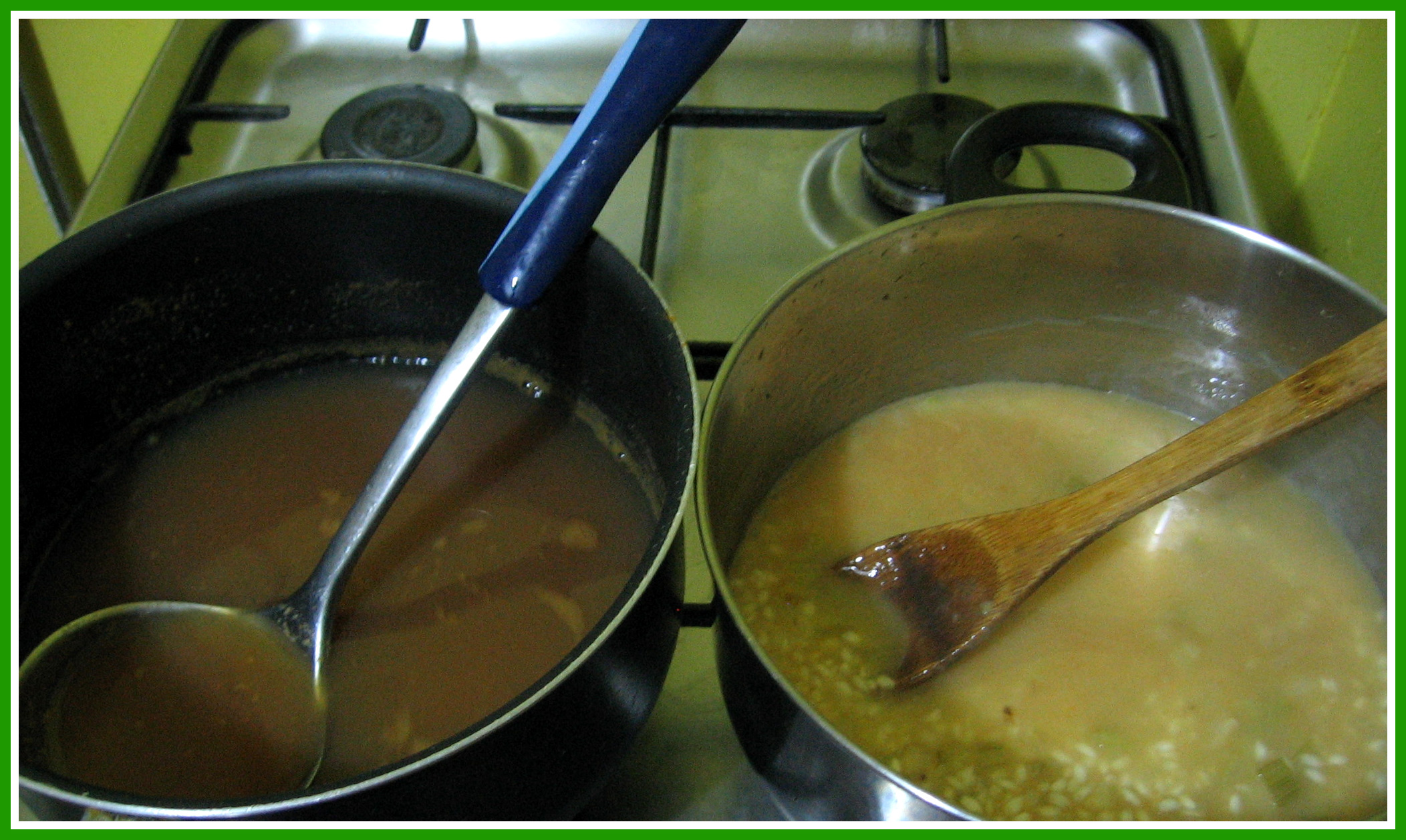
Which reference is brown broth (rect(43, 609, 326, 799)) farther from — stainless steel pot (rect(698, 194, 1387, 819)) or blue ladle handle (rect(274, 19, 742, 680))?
stainless steel pot (rect(698, 194, 1387, 819))

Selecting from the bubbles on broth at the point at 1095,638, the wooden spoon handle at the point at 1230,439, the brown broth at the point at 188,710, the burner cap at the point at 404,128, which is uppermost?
the burner cap at the point at 404,128

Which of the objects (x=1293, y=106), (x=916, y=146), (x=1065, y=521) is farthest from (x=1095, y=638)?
(x=1293, y=106)

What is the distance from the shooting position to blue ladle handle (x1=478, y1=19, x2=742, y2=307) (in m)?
0.62

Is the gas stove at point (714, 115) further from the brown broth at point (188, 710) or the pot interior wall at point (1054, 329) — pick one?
the brown broth at point (188, 710)

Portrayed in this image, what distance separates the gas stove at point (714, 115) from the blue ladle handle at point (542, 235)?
0.21 m

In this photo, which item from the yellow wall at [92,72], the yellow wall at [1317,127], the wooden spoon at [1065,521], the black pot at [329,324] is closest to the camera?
the black pot at [329,324]

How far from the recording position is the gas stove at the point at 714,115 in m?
0.97

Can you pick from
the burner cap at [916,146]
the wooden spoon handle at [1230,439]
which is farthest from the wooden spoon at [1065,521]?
the burner cap at [916,146]

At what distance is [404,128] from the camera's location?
1003 millimetres

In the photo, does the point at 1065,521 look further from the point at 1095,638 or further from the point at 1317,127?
the point at 1317,127

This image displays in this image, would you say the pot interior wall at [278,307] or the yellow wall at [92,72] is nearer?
the pot interior wall at [278,307]

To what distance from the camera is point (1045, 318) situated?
2.99 feet

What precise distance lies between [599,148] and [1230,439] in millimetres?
459

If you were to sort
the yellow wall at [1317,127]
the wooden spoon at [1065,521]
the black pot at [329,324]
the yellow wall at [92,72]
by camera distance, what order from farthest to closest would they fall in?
the yellow wall at [92,72] → the yellow wall at [1317,127] → the wooden spoon at [1065,521] → the black pot at [329,324]
